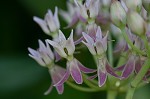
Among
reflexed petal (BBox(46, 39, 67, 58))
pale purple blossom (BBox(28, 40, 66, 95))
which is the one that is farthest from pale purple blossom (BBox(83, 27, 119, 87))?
pale purple blossom (BBox(28, 40, 66, 95))

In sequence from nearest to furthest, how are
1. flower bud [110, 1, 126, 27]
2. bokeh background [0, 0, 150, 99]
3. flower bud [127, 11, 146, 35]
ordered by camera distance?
flower bud [127, 11, 146, 35], flower bud [110, 1, 126, 27], bokeh background [0, 0, 150, 99]

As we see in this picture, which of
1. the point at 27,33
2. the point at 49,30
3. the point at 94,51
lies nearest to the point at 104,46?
the point at 94,51

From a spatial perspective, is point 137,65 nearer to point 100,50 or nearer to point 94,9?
point 100,50

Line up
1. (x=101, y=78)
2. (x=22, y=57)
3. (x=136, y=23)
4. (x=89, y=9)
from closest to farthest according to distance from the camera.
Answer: (x=136, y=23), (x=101, y=78), (x=89, y=9), (x=22, y=57)

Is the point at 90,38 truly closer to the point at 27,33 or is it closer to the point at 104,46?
the point at 104,46

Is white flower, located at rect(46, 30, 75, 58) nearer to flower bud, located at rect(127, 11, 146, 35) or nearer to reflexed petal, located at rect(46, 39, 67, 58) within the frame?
reflexed petal, located at rect(46, 39, 67, 58)

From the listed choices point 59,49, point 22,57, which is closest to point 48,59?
point 59,49
